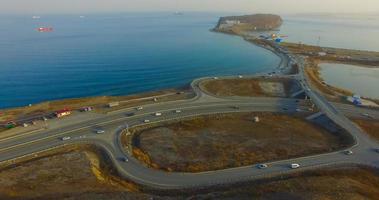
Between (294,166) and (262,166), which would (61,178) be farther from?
(294,166)

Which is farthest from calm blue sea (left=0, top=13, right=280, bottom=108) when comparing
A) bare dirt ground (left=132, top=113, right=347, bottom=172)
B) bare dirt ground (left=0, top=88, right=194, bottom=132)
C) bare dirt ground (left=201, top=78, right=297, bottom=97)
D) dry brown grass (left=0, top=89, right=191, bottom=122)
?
bare dirt ground (left=132, top=113, right=347, bottom=172)

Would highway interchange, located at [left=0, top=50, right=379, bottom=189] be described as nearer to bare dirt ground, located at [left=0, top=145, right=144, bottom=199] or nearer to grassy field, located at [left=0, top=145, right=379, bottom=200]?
grassy field, located at [left=0, top=145, right=379, bottom=200]

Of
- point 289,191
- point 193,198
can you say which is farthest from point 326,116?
point 193,198

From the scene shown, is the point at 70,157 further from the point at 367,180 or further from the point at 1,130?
the point at 367,180

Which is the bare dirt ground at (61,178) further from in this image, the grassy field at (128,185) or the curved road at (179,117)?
the curved road at (179,117)

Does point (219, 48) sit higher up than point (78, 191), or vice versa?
point (219, 48)

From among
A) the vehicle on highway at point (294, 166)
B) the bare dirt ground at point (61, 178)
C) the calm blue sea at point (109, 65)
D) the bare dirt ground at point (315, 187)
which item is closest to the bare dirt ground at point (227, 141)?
the vehicle on highway at point (294, 166)

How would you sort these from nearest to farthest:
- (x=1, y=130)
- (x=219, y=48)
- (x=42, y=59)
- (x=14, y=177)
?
1. (x=14, y=177)
2. (x=1, y=130)
3. (x=42, y=59)
4. (x=219, y=48)

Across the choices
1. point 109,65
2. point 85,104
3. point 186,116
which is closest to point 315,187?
point 186,116
